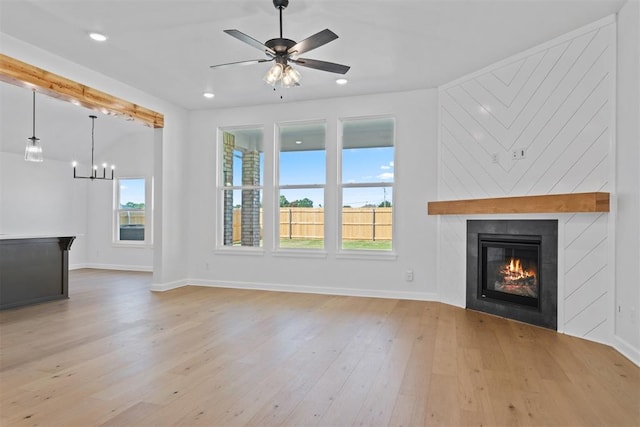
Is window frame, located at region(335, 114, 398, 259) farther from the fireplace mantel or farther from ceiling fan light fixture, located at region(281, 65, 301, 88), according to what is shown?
ceiling fan light fixture, located at region(281, 65, 301, 88)

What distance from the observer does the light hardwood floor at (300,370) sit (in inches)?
85.3

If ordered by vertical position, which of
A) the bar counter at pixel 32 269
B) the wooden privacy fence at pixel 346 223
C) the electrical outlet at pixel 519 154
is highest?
the electrical outlet at pixel 519 154

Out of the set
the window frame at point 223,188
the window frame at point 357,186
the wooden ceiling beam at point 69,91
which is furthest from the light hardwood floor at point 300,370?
the wooden ceiling beam at point 69,91

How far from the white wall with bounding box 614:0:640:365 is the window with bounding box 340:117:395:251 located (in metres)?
2.70

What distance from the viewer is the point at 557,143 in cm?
383

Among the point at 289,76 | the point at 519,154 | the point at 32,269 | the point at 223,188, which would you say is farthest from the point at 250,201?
the point at 519,154

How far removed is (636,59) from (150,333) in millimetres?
4754

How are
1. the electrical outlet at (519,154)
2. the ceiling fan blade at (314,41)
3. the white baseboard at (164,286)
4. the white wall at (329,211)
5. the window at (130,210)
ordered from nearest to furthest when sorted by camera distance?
the ceiling fan blade at (314,41), the electrical outlet at (519,154), the white wall at (329,211), the white baseboard at (164,286), the window at (130,210)

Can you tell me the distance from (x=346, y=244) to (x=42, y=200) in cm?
643

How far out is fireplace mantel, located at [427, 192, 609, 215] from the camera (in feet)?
11.0

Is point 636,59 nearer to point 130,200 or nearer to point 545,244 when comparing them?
point 545,244

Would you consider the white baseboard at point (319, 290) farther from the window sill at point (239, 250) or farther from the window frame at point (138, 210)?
the window frame at point (138, 210)

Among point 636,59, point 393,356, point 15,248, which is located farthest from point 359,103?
point 15,248

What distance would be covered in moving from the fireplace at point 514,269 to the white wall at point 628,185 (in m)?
0.62
